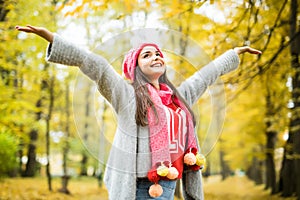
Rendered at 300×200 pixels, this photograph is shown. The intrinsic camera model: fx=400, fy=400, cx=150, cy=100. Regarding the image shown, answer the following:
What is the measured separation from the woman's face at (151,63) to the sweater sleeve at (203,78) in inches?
10.4

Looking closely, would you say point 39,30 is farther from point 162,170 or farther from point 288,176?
point 288,176

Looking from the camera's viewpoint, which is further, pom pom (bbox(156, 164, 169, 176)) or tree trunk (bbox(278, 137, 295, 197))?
tree trunk (bbox(278, 137, 295, 197))

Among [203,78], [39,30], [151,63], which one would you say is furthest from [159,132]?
[39,30]

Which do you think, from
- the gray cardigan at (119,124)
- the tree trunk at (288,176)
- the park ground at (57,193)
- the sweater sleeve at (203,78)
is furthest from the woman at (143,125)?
the tree trunk at (288,176)

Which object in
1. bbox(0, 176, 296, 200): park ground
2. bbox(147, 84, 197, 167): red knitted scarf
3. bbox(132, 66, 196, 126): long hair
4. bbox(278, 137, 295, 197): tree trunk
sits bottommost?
bbox(0, 176, 296, 200): park ground

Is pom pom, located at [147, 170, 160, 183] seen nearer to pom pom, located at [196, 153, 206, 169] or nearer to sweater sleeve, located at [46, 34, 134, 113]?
pom pom, located at [196, 153, 206, 169]

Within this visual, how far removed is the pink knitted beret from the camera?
259 centimetres

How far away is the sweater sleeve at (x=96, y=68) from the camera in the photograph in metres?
2.21

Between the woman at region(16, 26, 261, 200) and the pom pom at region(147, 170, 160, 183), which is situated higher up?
the woman at region(16, 26, 261, 200)

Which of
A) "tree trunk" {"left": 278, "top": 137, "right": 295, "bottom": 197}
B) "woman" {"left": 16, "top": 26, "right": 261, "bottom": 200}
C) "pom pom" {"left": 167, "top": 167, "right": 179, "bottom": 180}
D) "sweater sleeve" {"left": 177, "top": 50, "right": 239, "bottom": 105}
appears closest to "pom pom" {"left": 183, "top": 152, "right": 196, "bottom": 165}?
"woman" {"left": 16, "top": 26, "right": 261, "bottom": 200}

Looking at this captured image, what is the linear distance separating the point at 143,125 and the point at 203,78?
68 cm

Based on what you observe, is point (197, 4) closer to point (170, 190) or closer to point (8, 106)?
point (170, 190)

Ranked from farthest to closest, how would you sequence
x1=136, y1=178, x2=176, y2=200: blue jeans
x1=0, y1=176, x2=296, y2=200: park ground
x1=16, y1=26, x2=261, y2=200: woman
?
x1=0, y1=176, x2=296, y2=200: park ground, x1=136, y1=178, x2=176, y2=200: blue jeans, x1=16, y1=26, x2=261, y2=200: woman

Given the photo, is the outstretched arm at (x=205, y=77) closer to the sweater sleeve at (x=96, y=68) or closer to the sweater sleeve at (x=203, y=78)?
the sweater sleeve at (x=203, y=78)
